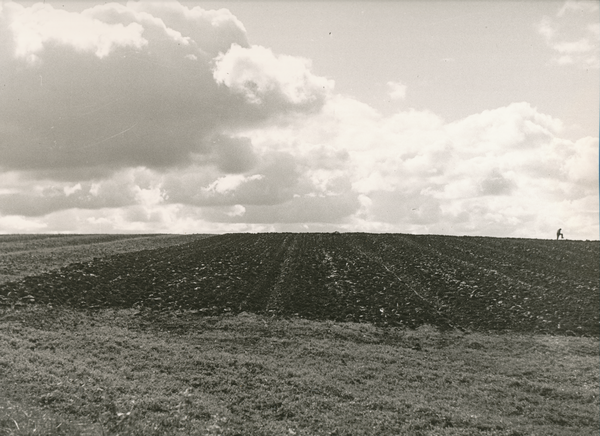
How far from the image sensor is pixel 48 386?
14414mm

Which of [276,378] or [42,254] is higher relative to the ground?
[42,254]

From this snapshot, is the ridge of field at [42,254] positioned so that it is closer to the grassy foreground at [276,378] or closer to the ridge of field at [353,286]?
the ridge of field at [353,286]

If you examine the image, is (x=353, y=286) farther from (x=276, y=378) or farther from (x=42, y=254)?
(x=42, y=254)

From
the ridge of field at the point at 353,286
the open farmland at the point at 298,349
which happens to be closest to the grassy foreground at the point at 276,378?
the open farmland at the point at 298,349

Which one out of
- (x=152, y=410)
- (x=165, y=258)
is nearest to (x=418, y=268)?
(x=165, y=258)

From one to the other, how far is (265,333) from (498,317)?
1346cm

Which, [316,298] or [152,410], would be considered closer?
[152,410]

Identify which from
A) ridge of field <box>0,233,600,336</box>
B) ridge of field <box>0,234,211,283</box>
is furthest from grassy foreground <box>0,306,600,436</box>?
ridge of field <box>0,234,211,283</box>

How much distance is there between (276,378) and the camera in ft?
56.6

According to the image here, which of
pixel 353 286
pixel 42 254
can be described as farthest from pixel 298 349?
pixel 42 254

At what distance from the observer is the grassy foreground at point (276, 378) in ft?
44.5

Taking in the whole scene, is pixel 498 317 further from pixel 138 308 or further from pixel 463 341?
pixel 138 308

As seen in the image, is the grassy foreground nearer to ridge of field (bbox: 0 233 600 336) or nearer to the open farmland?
the open farmland

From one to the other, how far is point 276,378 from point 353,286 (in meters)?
15.9
